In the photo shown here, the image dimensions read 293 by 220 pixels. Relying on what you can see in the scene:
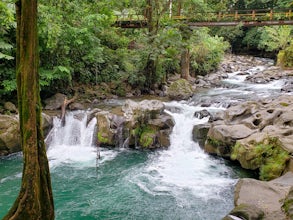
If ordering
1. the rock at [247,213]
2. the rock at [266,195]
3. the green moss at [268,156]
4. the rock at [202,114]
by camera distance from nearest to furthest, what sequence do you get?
the rock at [247,213] → the rock at [266,195] → the green moss at [268,156] → the rock at [202,114]

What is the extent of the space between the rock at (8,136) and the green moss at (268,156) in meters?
7.69

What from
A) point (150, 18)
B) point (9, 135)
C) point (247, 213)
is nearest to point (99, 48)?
point (150, 18)

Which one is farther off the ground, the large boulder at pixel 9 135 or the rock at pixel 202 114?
the rock at pixel 202 114

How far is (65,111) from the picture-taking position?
13.2 m

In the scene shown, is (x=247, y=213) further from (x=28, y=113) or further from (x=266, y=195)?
(x=28, y=113)

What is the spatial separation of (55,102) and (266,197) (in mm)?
10523

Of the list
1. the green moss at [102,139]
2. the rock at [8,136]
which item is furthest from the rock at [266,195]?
the rock at [8,136]

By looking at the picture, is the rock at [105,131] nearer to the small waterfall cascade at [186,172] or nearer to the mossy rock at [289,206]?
the small waterfall cascade at [186,172]

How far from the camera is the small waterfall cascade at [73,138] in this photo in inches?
443

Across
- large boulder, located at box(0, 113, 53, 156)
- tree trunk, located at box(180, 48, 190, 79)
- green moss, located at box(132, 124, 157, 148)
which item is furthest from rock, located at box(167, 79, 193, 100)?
large boulder, located at box(0, 113, 53, 156)

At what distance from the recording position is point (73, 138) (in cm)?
1210

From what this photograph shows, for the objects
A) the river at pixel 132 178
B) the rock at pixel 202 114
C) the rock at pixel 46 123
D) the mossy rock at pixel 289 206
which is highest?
the rock at pixel 202 114

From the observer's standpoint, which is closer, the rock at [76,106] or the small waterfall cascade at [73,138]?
the small waterfall cascade at [73,138]

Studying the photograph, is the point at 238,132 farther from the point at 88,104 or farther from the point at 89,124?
the point at 88,104
